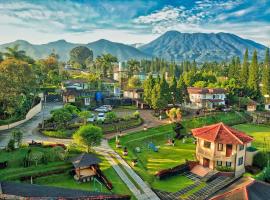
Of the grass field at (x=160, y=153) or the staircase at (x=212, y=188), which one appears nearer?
the staircase at (x=212, y=188)

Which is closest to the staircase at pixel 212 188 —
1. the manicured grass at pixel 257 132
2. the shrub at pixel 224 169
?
the shrub at pixel 224 169

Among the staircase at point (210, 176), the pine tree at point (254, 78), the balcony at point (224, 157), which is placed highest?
the pine tree at point (254, 78)

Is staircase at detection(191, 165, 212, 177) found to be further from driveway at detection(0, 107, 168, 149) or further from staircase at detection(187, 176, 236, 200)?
driveway at detection(0, 107, 168, 149)

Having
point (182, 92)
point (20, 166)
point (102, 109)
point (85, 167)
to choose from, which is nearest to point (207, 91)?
point (182, 92)

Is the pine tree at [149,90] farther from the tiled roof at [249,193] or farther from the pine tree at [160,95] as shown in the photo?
the tiled roof at [249,193]

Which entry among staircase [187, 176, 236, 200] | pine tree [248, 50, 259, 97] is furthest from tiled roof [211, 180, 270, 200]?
pine tree [248, 50, 259, 97]

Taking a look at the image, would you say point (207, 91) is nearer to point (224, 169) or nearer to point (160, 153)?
point (160, 153)

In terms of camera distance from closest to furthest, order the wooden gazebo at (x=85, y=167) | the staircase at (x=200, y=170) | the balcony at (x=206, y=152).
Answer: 1. the wooden gazebo at (x=85, y=167)
2. the staircase at (x=200, y=170)
3. the balcony at (x=206, y=152)
